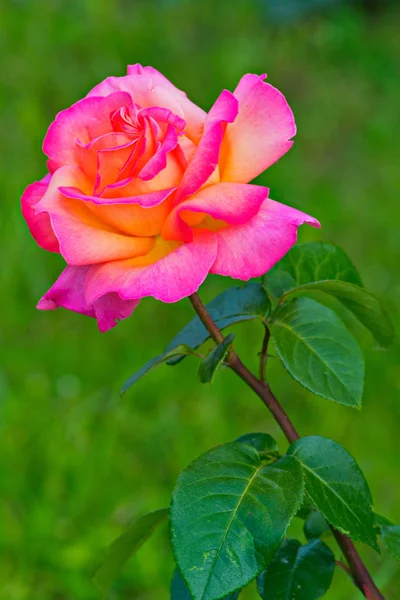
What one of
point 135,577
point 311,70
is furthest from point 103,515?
point 311,70

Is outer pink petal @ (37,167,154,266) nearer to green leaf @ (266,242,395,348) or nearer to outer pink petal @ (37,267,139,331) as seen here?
outer pink petal @ (37,267,139,331)

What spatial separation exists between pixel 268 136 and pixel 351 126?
2614 mm

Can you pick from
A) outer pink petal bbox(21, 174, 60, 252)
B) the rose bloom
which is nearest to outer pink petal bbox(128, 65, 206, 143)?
the rose bloom

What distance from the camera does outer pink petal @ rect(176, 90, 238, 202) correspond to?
0.48 metres

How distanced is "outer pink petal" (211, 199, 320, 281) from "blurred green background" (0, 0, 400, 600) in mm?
199

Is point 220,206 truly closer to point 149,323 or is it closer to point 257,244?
point 257,244

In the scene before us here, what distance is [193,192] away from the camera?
48cm

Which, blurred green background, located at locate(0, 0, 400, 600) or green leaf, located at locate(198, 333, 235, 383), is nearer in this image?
green leaf, located at locate(198, 333, 235, 383)

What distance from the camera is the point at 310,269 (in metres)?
0.61

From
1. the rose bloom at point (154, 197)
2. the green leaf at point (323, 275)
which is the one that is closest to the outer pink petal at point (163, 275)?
the rose bloom at point (154, 197)

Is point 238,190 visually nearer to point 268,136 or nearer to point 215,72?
point 268,136

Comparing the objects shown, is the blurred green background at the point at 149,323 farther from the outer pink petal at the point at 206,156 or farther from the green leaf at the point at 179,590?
the green leaf at the point at 179,590

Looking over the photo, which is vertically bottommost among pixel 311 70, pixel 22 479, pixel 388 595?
pixel 388 595

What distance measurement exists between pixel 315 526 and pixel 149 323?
1483mm
